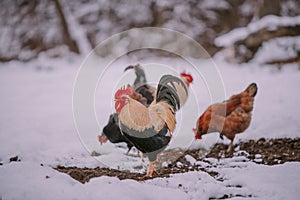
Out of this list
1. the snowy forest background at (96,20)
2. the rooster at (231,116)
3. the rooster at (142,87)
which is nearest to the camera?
the rooster at (231,116)

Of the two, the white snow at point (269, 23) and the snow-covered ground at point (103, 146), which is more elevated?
the white snow at point (269, 23)

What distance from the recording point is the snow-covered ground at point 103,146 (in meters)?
3.06

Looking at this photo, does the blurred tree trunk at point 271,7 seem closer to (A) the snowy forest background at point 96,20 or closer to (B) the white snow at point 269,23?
(B) the white snow at point 269,23

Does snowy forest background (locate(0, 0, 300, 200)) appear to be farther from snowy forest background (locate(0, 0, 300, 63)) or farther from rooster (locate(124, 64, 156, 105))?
rooster (locate(124, 64, 156, 105))

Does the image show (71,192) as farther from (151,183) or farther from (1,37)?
(1,37)

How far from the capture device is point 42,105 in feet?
24.6

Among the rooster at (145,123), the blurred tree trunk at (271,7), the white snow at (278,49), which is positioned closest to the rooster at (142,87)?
the rooster at (145,123)

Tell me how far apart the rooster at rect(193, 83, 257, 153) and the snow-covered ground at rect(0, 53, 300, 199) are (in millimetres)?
417

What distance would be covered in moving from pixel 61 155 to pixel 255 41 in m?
7.42

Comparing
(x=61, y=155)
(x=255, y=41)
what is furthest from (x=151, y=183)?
(x=255, y=41)

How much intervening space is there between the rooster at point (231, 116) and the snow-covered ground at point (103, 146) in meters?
0.42

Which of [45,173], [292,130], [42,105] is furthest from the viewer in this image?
[42,105]

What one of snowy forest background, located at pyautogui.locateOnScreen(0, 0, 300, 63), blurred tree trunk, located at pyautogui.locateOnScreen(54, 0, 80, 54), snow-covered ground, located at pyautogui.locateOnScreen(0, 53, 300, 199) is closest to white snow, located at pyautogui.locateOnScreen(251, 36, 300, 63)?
snow-covered ground, located at pyautogui.locateOnScreen(0, 53, 300, 199)

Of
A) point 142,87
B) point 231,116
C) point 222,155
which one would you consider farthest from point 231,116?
point 142,87
